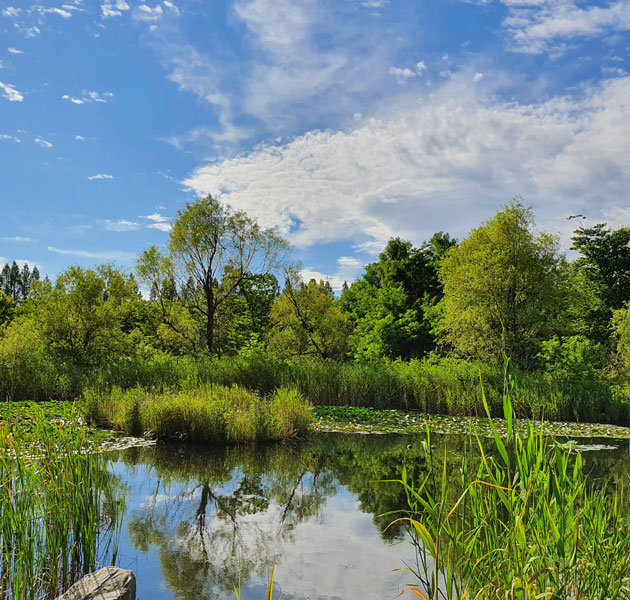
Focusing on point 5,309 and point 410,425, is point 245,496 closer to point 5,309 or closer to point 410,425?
point 410,425

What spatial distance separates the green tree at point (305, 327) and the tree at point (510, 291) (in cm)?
709

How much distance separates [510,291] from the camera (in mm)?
18156

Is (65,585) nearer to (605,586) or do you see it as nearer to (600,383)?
(605,586)

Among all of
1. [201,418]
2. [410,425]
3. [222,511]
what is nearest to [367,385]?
[410,425]

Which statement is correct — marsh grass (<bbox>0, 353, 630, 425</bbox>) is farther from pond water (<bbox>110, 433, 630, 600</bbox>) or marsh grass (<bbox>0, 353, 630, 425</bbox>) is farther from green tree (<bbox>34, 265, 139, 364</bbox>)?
pond water (<bbox>110, 433, 630, 600</bbox>)

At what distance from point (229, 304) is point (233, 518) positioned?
22.1m

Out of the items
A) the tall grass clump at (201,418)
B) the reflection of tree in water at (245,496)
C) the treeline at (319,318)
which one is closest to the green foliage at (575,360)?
the treeline at (319,318)

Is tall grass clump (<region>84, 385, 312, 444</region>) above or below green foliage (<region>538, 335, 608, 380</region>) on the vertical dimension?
below

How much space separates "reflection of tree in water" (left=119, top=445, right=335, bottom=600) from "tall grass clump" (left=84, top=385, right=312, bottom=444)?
2.56ft

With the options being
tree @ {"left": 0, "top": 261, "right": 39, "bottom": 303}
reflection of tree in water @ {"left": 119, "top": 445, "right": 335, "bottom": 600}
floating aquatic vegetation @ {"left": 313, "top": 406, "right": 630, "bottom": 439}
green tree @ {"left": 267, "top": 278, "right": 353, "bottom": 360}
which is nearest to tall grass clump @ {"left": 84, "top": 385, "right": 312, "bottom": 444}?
reflection of tree in water @ {"left": 119, "top": 445, "right": 335, "bottom": 600}

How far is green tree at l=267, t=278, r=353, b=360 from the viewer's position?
77.6 ft

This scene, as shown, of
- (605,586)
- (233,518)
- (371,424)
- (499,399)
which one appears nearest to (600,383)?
(499,399)

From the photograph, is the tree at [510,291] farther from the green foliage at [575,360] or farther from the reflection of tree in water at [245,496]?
the reflection of tree in water at [245,496]

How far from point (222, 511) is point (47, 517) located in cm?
257
